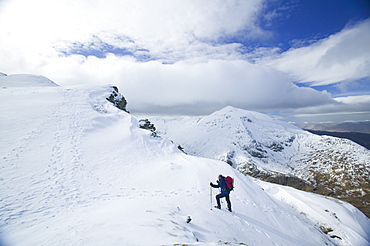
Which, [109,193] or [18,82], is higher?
[18,82]

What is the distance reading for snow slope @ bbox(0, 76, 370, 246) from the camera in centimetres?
743

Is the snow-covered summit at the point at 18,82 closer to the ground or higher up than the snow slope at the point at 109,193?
higher up

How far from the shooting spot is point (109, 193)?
1297 cm

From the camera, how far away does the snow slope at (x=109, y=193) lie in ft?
24.4

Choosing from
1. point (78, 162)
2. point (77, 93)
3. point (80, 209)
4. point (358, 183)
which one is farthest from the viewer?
point (358, 183)

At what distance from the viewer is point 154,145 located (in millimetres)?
25641

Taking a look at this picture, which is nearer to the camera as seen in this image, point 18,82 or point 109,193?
point 109,193

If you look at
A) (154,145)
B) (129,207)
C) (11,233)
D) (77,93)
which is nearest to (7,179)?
(11,233)

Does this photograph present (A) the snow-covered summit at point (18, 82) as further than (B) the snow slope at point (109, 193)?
Yes

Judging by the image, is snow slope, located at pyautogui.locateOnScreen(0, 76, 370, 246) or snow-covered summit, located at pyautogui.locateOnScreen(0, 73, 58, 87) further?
snow-covered summit, located at pyautogui.locateOnScreen(0, 73, 58, 87)

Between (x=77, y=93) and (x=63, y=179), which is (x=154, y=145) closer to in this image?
(x=63, y=179)

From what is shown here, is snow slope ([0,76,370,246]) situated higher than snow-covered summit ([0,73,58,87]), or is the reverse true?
snow-covered summit ([0,73,58,87])

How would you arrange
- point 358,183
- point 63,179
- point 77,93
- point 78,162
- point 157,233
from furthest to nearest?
1. point 358,183
2. point 77,93
3. point 78,162
4. point 63,179
5. point 157,233

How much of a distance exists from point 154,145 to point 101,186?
12.3 m
